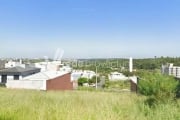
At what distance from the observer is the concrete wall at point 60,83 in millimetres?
33263

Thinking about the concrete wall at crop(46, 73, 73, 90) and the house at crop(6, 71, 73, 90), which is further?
the concrete wall at crop(46, 73, 73, 90)

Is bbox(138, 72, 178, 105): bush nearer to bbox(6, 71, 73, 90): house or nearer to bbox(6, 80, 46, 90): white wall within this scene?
bbox(6, 71, 73, 90): house

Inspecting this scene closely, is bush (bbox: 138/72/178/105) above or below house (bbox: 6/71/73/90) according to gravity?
above

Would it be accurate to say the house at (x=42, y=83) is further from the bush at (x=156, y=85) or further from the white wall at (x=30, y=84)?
the bush at (x=156, y=85)

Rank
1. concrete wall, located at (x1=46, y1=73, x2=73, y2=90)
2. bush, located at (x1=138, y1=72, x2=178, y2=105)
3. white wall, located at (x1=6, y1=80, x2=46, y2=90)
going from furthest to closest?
1. concrete wall, located at (x1=46, y1=73, x2=73, y2=90)
2. white wall, located at (x1=6, y1=80, x2=46, y2=90)
3. bush, located at (x1=138, y1=72, x2=178, y2=105)

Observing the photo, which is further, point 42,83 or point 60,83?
point 60,83

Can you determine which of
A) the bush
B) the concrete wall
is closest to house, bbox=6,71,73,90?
the concrete wall

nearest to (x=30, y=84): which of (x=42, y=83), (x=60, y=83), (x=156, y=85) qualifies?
(x=42, y=83)

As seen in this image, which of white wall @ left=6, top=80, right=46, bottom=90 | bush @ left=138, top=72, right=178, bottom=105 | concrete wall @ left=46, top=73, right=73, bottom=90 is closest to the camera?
bush @ left=138, top=72, right=178, bottom=105

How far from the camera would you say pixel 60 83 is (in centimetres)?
3609

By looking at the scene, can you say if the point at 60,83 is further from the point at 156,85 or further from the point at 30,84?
the point at 156,85

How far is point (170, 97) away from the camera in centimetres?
897

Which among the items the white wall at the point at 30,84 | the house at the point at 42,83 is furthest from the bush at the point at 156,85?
the white wall at the point at 30,84

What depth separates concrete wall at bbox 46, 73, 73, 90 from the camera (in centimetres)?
3326
